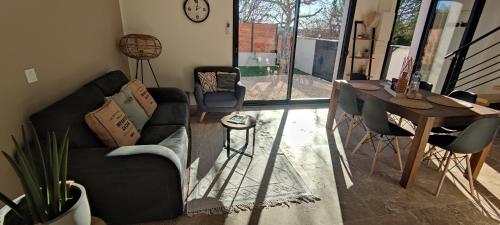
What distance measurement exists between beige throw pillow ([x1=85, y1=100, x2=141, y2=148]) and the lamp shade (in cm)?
157

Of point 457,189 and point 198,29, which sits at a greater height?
point 198,29

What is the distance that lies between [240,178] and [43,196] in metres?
1.51

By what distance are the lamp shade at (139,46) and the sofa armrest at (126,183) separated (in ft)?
6.90

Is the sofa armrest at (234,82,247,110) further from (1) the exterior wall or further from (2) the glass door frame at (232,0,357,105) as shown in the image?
(1) the exterior wall

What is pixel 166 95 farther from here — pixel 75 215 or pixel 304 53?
pixel 304 53

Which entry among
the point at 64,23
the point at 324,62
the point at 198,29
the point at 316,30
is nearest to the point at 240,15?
the point at 198,29

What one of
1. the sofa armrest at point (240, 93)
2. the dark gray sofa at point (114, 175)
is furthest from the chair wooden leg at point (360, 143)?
the dark gray sofa at point (114, 175)

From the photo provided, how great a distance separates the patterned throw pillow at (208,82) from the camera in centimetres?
373

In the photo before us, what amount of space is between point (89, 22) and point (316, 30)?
3513 mm

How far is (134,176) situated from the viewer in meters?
1.56

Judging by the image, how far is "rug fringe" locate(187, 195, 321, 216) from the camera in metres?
1.88

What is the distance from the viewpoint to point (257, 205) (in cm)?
197

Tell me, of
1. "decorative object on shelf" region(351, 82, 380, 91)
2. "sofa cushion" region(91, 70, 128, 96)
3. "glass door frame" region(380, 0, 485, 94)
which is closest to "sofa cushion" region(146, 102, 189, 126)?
"sofa cushion" region(91, 70, 128, 96)

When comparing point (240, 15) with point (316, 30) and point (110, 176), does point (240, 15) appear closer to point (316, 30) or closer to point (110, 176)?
point (316, 30)
